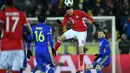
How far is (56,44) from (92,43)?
2.04m

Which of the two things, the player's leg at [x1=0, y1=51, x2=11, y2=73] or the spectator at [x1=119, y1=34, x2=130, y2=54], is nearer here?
the player's leg at [x1=0, y1=51, x2=11, y2=73]

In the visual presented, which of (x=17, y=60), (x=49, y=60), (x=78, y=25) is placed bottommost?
(x=49, y=60)

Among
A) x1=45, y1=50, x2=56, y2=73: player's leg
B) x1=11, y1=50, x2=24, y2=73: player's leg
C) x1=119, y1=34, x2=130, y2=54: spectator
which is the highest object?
x1=11, y1=50, x2=24, y2=73: player's leg

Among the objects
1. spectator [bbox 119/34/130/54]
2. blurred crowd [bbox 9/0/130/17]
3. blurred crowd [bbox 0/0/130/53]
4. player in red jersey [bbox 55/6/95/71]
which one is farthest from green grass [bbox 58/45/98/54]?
blurred crowd [bbox 9/0/130/17]

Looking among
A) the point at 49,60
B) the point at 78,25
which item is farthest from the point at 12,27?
the point at 78,25

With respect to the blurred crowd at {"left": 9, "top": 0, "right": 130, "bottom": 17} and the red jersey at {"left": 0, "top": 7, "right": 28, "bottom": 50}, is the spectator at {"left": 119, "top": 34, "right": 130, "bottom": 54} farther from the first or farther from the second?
the red jersey at {"left": 0, "top": 7, "right": 28, "bottom": 50}

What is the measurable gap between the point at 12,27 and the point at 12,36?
17 cm

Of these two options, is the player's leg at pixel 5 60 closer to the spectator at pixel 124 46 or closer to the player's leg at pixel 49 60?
the player's leg at pixel 49 60

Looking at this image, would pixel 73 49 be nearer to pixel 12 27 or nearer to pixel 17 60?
pixel 17 60

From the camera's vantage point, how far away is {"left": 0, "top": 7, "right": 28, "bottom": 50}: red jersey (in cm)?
1018

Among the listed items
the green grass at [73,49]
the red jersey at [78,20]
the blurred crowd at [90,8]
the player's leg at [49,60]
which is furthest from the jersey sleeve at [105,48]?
the blurred crowd at [90,8]

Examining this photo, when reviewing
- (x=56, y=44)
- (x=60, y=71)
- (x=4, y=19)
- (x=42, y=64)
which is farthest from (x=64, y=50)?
(x=4, y=19)

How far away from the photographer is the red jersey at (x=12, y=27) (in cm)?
1018

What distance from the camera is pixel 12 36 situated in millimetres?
10227
